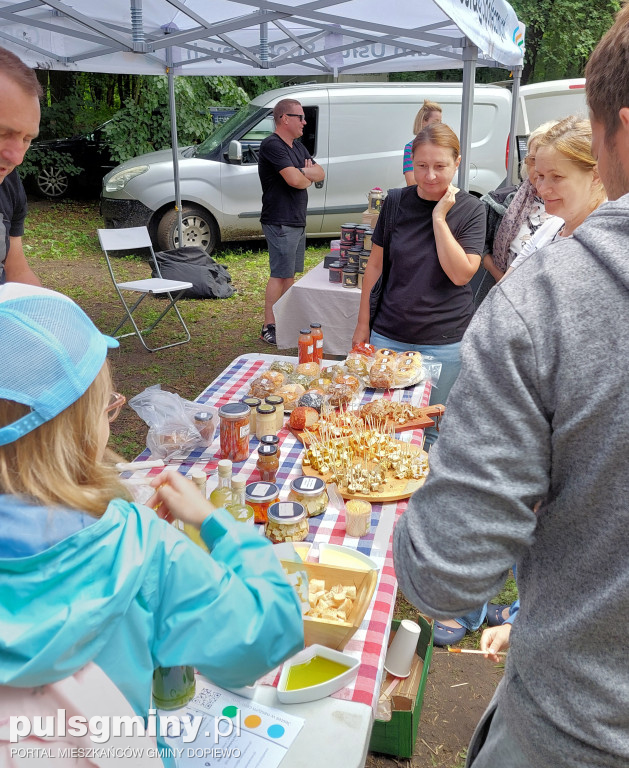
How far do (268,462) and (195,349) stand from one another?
14.3 feet

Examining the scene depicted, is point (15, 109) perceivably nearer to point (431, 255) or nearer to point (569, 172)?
point (431, 255)

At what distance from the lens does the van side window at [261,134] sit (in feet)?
29.3

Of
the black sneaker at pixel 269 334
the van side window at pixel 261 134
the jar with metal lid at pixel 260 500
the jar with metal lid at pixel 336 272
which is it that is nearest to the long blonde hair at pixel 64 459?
the jar with metal lid at pixel 260 500

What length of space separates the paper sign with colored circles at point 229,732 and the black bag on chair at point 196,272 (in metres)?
6.65

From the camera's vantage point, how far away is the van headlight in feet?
29.6

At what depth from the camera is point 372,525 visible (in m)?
2.08

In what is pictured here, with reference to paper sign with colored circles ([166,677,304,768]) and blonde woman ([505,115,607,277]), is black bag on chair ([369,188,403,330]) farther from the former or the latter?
paper sign with colored circles ([166,677,304,768])

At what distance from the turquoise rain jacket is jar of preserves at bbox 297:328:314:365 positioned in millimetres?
2171

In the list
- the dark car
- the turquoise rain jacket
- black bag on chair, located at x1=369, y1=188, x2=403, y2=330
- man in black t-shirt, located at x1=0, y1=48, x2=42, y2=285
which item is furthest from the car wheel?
the turquoise rain jacket

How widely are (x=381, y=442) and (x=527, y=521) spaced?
5.20 feet

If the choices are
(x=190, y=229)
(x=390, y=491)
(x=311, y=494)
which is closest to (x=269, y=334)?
(x=190, y=229)

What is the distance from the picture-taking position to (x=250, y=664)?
1096mm

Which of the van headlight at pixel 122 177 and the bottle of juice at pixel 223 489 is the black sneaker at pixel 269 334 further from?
the bottle of juice at pixel 223 489

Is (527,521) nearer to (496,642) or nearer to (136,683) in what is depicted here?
(136,683)
